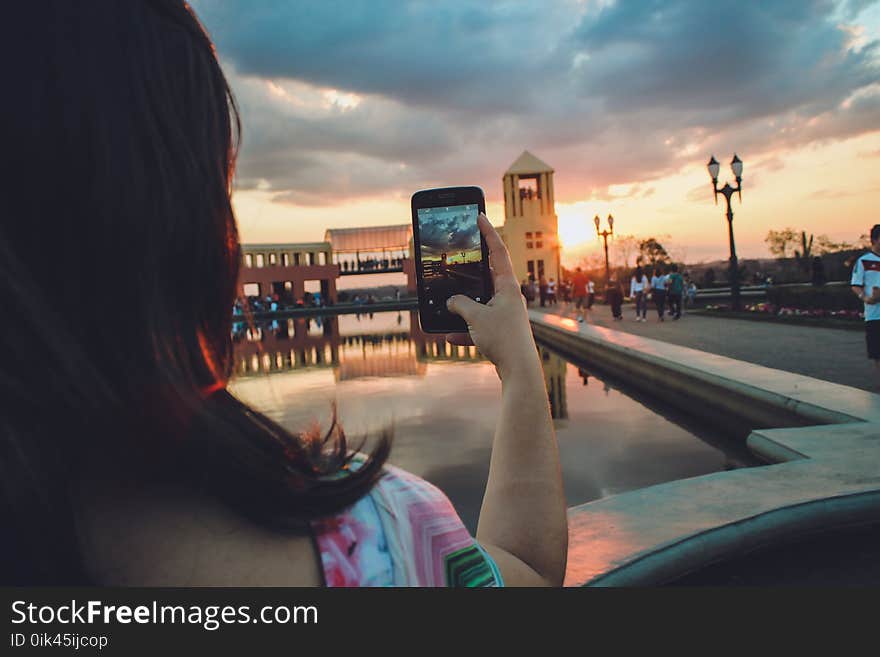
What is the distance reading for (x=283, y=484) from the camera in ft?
2.32

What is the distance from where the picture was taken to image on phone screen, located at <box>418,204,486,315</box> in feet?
6.04

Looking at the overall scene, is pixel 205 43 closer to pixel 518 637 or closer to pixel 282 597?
pixel 282 597

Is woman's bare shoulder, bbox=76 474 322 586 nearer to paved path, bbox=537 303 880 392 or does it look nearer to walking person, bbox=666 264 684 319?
paved path, bbox=537 303 880 392

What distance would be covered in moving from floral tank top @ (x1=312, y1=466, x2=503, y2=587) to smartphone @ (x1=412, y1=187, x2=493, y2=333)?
42.0 inches

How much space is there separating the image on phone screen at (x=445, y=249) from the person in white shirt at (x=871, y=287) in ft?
19.8

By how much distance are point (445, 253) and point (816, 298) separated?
17.5 metres

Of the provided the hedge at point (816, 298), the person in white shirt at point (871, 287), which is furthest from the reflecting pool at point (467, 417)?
the hedge at point (816, 298)

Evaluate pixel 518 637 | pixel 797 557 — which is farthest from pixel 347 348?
pixel 518 637

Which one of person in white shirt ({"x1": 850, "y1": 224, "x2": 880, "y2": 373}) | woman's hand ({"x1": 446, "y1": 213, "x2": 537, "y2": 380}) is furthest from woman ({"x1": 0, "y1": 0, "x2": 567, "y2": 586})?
person in white shirt ({"x1": 850, "y1": 224, "x2": 880, "y2": 373})

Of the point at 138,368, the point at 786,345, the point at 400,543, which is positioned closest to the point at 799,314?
the point at 786,345

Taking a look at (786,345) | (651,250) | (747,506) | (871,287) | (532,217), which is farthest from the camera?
(651,250)

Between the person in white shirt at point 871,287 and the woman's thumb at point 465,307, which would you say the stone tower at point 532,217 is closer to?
the person in white shirt at point 871,287

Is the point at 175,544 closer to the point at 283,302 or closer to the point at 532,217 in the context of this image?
the point at 532,217

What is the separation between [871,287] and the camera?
6207 mm
